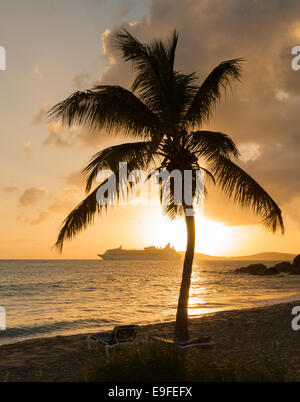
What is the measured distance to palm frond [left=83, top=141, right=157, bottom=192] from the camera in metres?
11.1

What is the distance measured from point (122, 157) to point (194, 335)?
7.38 metres

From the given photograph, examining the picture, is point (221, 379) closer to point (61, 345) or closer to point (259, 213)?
point (259, 213)

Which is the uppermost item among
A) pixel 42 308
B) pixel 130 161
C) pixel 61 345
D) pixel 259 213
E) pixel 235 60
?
pixel 235 60

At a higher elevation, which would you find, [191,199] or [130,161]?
[130,161]

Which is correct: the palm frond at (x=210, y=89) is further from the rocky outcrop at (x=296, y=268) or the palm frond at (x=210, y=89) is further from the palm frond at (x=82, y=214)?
the rocky outcrop at (x=296, y=268)

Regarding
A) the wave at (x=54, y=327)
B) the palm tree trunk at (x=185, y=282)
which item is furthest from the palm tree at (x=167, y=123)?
the wave at (x=54, y=327)

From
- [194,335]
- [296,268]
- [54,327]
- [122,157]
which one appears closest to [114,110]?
[122,157]

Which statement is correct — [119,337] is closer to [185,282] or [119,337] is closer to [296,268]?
[185,282]

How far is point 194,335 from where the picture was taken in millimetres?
14492

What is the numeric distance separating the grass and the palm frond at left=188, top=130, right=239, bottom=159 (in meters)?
5.94
